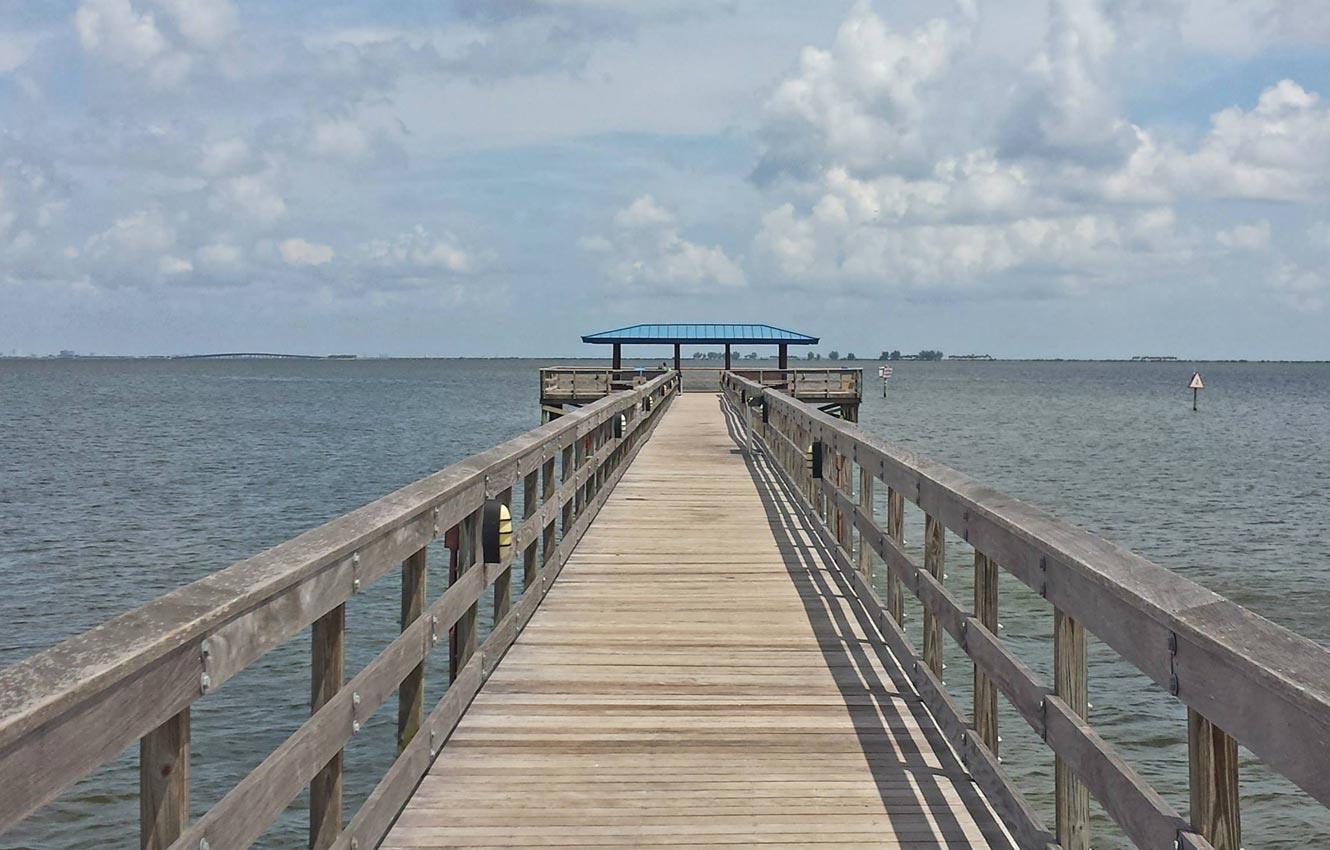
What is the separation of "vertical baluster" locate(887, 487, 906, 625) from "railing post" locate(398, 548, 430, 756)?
2.33 metres

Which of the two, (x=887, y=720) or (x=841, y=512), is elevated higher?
(x=841, y=512)

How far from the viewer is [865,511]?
675cm

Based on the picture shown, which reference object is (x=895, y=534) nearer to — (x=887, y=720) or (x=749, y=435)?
(x=887, y=720)

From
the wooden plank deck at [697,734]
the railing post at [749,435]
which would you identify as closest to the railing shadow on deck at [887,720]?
the wooden plank deck at [697,734]

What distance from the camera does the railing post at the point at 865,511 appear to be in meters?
6.78

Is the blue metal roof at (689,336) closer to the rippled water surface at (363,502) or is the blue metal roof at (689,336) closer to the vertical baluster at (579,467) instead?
the rippled water surface at (363,502)

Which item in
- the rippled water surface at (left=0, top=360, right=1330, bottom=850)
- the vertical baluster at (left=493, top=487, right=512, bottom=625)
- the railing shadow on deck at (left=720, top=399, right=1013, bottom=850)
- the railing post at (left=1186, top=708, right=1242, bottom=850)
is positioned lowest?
the rippled water surface at (left=0, top=360, right=1330, bottom=850)

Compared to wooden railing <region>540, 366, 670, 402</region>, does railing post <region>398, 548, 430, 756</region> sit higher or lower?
lower

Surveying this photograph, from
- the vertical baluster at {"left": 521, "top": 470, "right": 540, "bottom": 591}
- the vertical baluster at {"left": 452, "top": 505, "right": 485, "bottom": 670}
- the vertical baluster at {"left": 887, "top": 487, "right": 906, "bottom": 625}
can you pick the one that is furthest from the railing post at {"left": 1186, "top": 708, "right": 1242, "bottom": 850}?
the vertical baluster at {"left": 521, "top": 470, "right": 540, "bottom": 591}

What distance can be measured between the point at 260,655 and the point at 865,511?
474 cm

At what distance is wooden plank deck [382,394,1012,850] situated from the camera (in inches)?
147

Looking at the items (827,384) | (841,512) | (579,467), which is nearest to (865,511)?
(841,512)

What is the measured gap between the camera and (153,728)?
2.08 meters

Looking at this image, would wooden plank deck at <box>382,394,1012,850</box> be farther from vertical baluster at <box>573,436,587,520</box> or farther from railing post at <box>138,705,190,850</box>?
railing post at <box>138,705,190,850</box>
